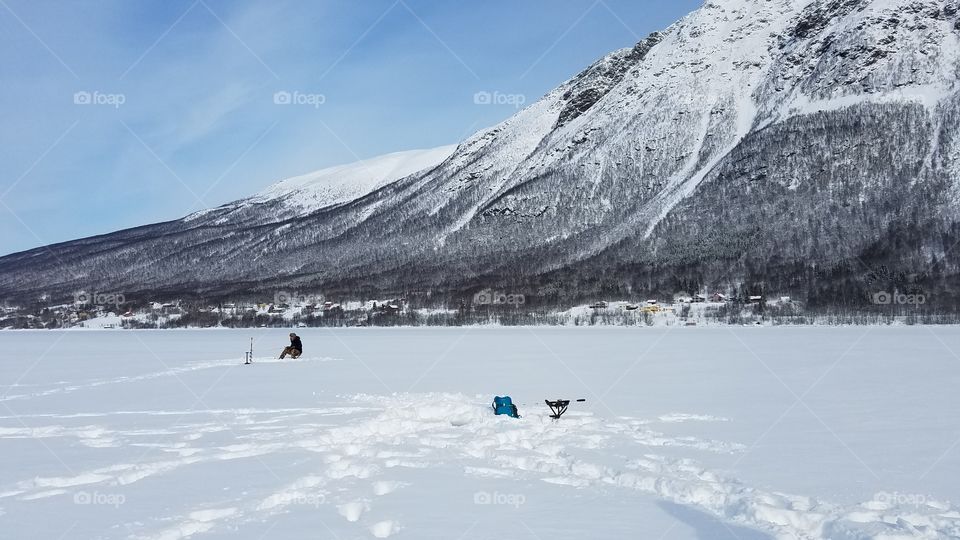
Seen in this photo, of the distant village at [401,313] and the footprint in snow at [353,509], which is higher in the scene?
the distant village at [401,313]

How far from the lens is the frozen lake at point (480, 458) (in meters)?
8.22

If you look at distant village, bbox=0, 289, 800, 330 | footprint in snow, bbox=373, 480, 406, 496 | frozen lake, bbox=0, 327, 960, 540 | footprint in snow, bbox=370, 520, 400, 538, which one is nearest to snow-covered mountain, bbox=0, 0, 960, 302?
distant village, bbox=0, 289, 800, 330

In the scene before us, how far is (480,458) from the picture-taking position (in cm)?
1201

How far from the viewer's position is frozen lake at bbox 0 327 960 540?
324 inches

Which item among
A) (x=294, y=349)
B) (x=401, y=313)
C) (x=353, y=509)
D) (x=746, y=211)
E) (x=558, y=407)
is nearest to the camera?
(x=353, y=509)

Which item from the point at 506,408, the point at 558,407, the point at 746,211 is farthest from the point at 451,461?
the point at 746,211

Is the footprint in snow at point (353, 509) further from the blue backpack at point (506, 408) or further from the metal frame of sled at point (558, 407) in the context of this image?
the metal frame of sled at point (558, 407)

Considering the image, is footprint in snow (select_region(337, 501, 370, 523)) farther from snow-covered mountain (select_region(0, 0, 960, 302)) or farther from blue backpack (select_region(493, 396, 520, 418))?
snow-covered mountain (select_region(0, 0, 960, 302))

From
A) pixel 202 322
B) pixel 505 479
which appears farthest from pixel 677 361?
pixel 202 322

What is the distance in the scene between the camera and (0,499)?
901cm

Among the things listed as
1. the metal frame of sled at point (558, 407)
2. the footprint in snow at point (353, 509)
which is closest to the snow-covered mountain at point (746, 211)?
the metal frame of sled at point (558, 407)

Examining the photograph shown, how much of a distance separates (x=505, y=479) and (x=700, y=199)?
15309 cm

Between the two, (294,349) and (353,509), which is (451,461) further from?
(294,349)

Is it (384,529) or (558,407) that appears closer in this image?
(384,529)
